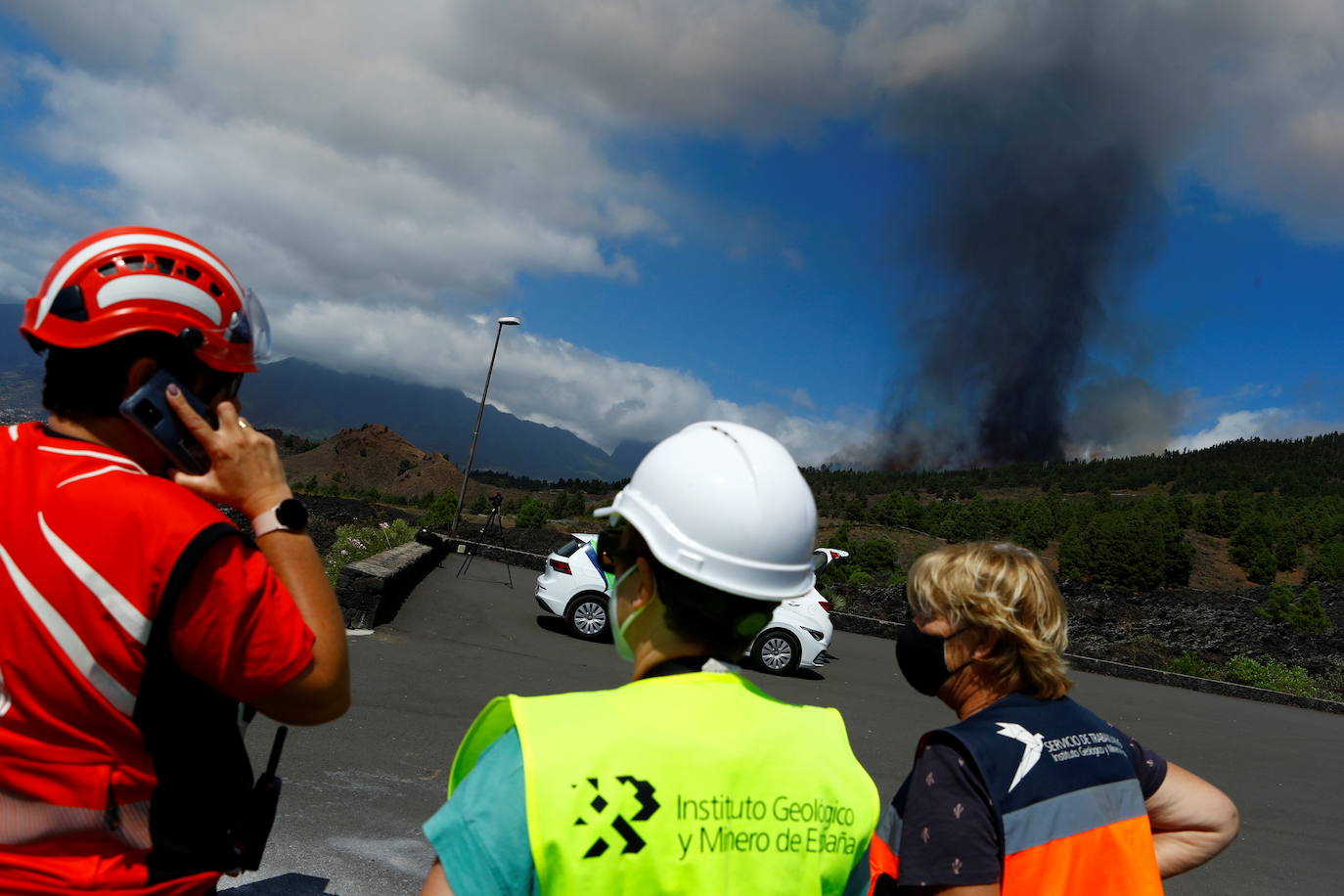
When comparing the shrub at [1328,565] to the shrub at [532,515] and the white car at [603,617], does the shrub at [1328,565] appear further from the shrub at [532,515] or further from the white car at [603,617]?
the white car at [603,617]

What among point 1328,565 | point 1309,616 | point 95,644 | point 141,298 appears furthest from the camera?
point 1328,565

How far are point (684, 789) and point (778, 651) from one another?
467 inches

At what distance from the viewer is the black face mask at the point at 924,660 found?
2.31 metres

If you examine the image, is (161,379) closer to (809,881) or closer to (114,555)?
(114,555)

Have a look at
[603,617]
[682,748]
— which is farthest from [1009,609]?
[603,617]

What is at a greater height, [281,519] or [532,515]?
[532,515]

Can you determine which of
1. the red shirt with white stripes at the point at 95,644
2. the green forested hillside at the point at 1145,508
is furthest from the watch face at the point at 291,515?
the green forested hillside at the point at 1145,508

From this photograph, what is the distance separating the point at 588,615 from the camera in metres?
13.1

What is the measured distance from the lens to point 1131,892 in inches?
80.6

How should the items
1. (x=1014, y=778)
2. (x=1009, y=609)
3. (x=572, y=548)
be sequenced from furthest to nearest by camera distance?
1. (x=572, y=548)
2. (x=1009, y=609)
3. (x=1014, y=778)

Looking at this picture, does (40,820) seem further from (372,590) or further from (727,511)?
(372,590)

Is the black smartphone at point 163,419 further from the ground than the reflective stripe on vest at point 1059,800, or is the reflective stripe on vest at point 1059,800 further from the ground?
the black smartphone at point 163,419

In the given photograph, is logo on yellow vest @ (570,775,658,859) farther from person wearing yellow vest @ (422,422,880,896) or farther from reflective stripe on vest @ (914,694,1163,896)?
reflective stripe on vest @ (914,694,1163,896)

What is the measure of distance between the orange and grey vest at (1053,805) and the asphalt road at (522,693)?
3204 millimetres
